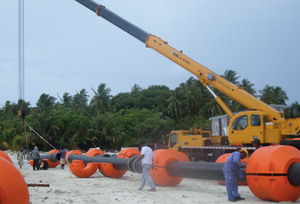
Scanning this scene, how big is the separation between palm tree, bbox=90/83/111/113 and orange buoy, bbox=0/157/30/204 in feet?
185

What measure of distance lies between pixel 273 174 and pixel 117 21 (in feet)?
45.5

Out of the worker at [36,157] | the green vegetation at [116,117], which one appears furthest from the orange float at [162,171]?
the green vegetation at [116,117]

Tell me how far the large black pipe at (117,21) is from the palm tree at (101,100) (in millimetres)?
43016

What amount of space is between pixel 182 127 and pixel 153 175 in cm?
4264

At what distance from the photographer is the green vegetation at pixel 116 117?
140 feet

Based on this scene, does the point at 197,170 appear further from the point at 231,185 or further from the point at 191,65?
the point at 191,65

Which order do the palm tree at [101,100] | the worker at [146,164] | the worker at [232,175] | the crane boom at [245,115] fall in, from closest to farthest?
1. the worker at [232,175]
2. the worker at [146,164]
3. the crane boom at [245,115]
4. the palm tree at [101,100]

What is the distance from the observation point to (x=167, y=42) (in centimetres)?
1712

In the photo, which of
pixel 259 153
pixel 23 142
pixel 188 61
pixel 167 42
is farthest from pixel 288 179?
pixel 23 142

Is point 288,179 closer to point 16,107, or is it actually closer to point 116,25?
point 116,25

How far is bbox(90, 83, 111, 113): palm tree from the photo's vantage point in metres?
60.9

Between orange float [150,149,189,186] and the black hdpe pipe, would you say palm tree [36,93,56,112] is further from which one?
orange float [150,149,189,186]

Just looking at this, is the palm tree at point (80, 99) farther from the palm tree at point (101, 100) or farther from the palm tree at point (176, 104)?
the palm tree at point (176, 104)

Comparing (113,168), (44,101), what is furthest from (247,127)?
(44,101)
